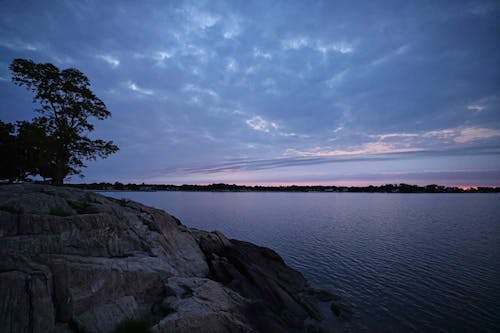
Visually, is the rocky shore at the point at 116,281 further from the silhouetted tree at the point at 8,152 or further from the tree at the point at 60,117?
the silhouetted tree at the point at 8,152

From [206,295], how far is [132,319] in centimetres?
358

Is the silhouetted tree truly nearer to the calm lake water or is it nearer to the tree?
the tree

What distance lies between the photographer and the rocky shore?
27.7 feet

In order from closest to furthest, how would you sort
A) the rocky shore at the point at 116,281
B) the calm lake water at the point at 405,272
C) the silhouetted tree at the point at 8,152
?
the rocky shore at the point at 116,281, the calm lake water at the point at 405,272, the silhouetted tree at the point at 8,152

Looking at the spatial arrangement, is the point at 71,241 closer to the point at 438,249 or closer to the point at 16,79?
the point at 16,79

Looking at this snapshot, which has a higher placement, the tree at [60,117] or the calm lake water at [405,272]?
the tree at [60,117]

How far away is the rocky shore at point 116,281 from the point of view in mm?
8445

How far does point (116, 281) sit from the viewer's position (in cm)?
1088

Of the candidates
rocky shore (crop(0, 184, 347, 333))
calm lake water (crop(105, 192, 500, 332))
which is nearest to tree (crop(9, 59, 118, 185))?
rocky shore (crop(0, 184, 347, 333))

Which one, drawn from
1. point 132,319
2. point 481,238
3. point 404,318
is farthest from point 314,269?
point 481,238

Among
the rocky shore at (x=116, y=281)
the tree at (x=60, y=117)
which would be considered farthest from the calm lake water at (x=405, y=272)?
the tree at (x=60, y=117)

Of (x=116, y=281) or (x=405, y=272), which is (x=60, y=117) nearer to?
(x=116, y=281)

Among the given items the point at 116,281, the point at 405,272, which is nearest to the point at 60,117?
the point at 116,281

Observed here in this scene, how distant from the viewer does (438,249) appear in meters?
30.8
